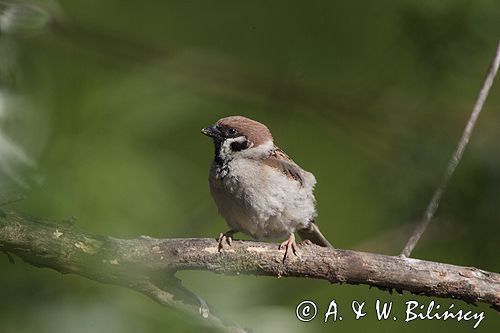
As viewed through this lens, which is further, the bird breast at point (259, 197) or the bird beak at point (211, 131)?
the bird breast at point (259, 197)

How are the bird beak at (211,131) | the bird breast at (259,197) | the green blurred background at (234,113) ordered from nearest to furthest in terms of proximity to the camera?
the green blurred background at (234,113)
the bird beak at (211,131)
the bird breast at (259,197)

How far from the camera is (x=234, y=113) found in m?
2.92

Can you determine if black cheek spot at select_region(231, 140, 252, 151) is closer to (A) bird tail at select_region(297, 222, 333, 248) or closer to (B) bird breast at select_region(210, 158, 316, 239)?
(B) bird breast at select_region(210, 158, 316, 239)

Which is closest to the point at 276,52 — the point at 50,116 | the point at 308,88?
the point at 308,88

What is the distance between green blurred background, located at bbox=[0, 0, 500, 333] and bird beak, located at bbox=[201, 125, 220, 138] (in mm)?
69

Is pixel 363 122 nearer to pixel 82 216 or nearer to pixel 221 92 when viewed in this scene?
pixel 221 92

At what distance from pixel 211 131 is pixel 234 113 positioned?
6.5 inches

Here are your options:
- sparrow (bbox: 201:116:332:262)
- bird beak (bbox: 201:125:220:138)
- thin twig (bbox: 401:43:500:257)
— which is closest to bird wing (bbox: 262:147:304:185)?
sparrow (bbox: 201:116:332:262)

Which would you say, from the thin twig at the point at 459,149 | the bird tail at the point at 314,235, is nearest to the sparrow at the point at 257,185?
the bird tail at the point at 314,235

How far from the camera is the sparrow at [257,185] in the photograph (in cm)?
288

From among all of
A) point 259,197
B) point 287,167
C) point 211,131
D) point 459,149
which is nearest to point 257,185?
point 259,197

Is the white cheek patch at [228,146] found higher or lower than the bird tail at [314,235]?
higher

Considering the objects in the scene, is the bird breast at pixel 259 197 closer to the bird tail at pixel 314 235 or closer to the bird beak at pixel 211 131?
the bird tail at pixel 314 235

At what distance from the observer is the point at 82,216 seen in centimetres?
125
